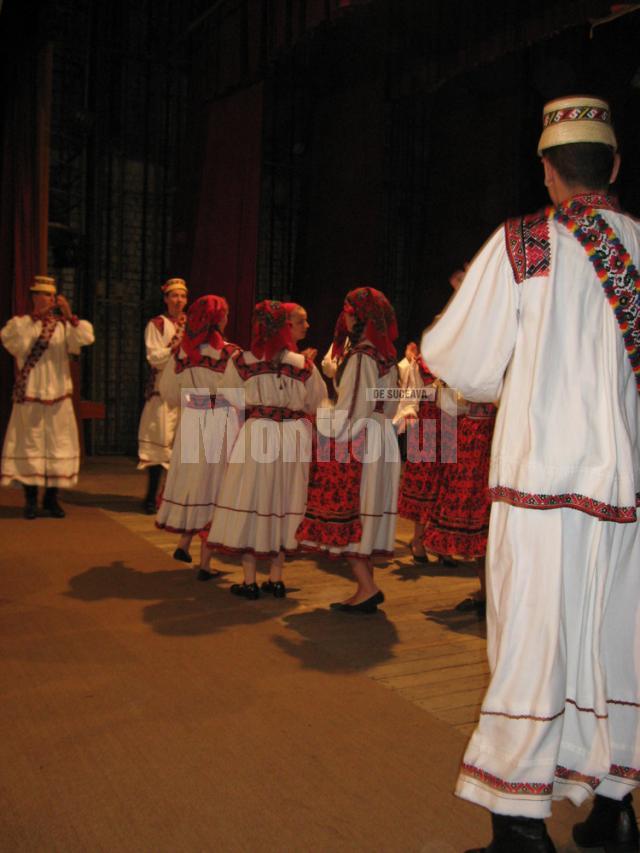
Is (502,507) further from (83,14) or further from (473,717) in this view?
(83,14)

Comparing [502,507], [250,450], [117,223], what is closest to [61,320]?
[250,450]

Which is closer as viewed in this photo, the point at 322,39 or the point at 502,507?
the point at 502,507

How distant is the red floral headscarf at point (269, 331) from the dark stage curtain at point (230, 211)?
4012 millimetres

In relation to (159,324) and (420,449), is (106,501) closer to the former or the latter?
(159,324)

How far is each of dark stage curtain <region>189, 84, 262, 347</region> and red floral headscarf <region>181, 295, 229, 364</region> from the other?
11.3 ft

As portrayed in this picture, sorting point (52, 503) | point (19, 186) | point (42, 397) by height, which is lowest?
point (52, 503)

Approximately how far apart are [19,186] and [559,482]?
7.42 metres

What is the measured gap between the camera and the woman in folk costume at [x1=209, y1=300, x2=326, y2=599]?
3910mm

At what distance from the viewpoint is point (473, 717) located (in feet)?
8.42

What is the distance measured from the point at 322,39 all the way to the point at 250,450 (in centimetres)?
569

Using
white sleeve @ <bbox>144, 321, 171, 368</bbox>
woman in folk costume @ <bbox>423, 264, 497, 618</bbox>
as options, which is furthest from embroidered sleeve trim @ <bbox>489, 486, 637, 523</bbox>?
white sleeve @ <bbox>144, 321, 171, 368</bbox>

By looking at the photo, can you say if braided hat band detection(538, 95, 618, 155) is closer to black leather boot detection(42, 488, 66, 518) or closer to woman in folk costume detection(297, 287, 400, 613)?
woman in folk costume detection(297, 287, 400, 613)

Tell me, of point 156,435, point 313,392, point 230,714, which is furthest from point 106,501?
point 230,714

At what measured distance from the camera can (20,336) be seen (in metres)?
5.84
